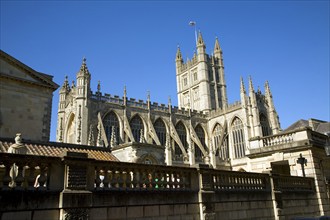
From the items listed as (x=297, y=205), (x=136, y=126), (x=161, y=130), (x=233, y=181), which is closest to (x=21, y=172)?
(x=233, y=181)

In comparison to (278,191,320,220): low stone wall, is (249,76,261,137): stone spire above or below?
above

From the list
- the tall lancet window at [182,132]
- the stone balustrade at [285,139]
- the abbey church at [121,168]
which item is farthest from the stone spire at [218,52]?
the stone balustrade at [285,139]

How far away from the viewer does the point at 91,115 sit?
3931cm

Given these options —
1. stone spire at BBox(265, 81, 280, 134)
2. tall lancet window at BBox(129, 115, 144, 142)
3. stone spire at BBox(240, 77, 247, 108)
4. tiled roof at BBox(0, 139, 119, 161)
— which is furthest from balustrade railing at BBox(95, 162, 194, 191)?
stone spire at BBox(265, 81, 280, 134)

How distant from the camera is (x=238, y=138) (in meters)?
50.6

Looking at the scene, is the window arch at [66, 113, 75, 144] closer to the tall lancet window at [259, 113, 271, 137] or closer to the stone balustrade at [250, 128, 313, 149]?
the stone balustrade at [250, 128, 313, 149]

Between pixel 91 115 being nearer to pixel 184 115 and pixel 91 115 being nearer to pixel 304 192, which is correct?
pixel 184 115

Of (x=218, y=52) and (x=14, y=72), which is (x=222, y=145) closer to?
(x=218, y=52)

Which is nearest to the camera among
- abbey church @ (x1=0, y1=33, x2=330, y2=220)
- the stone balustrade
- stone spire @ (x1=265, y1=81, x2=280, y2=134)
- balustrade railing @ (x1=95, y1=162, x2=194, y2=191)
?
abbey church @ (x1=0, y1=33, x2=330, y2=220)

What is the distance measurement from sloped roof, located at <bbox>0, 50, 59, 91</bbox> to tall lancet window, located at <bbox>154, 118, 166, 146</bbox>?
81.9 ft

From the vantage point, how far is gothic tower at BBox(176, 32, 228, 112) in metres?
64.2

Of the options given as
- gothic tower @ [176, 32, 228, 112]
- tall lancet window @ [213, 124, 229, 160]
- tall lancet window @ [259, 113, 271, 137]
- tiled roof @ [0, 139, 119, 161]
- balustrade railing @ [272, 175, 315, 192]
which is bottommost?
balustrade railing @ [272, 175, 315, 192]

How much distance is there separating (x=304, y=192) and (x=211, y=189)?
24.2 feet

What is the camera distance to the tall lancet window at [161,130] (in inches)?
1851
